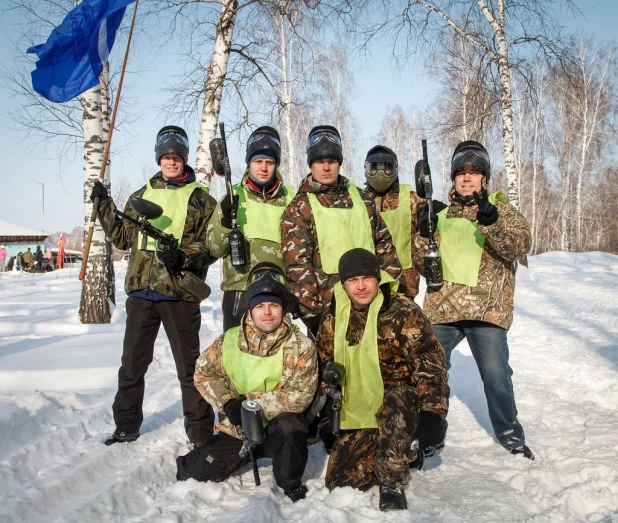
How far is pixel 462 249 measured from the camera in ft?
12.0

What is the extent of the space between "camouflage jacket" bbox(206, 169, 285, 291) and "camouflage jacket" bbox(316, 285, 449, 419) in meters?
0.66

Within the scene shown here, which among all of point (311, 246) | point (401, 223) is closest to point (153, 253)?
point (311, 246)

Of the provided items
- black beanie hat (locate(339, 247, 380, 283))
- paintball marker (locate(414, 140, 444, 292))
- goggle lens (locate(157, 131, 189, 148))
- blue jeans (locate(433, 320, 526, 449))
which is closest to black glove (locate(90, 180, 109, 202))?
goggle lens (locate(157, 131, 189, 148))

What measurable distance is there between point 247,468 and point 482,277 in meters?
2.12

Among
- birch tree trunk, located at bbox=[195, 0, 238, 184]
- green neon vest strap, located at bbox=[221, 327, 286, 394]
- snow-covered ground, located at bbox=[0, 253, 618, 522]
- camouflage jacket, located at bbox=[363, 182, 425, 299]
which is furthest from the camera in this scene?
birch tree trunk, located at bbox=[195, 0, 238, 184]

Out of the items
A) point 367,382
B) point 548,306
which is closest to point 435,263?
point 367,382

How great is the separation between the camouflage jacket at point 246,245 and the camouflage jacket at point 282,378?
48 cm

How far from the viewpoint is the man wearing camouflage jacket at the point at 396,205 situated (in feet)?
12.5

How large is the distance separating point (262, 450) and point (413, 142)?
1222 inches

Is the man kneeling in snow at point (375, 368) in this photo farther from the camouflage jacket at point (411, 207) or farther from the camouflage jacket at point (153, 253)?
the camouflage jacket at point (153, 253)

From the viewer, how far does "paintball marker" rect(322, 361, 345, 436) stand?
116 inches

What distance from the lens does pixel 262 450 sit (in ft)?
10.2

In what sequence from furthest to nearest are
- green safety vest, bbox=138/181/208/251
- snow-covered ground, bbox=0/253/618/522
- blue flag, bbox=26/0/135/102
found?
blue flag, bbox=26/0/135/102
green safety vest, bbox=138/181/208/251
snow-covered ground, bbox=0/253/618/522

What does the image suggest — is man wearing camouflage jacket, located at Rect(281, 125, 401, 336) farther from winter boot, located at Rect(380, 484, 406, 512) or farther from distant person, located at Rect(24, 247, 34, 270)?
distant person, located at Rect(24, 247, 34, 270)
